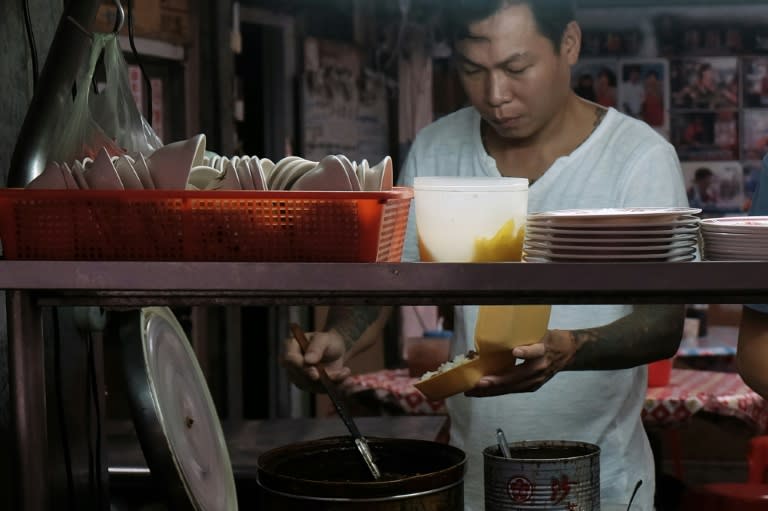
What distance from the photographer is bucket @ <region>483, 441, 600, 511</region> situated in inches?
56.4

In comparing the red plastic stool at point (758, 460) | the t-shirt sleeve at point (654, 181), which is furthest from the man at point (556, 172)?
the red plastic stool at point (758, 460)

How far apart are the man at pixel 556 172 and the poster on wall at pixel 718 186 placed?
5164 millimetres

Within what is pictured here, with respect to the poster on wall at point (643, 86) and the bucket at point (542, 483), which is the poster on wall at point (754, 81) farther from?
the bucket at point (542, 483)

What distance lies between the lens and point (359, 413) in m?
5.57

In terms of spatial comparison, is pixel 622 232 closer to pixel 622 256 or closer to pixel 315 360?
pixel 622 256

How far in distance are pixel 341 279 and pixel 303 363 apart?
1.67ft

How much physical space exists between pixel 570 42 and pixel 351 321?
0.76 meters

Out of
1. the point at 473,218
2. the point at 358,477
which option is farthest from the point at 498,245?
the point at 358,477

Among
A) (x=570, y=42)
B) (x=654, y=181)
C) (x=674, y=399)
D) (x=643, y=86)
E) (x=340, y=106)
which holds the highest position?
(x=643, y=86)

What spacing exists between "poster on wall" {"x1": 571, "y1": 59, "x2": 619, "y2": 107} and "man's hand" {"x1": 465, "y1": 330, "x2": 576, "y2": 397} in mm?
5590

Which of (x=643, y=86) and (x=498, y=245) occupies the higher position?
(x=643, y=86)

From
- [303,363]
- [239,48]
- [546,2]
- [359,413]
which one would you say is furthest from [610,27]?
[303,363]

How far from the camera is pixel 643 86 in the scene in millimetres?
7340

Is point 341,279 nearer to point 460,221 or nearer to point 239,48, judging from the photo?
point 460,221
